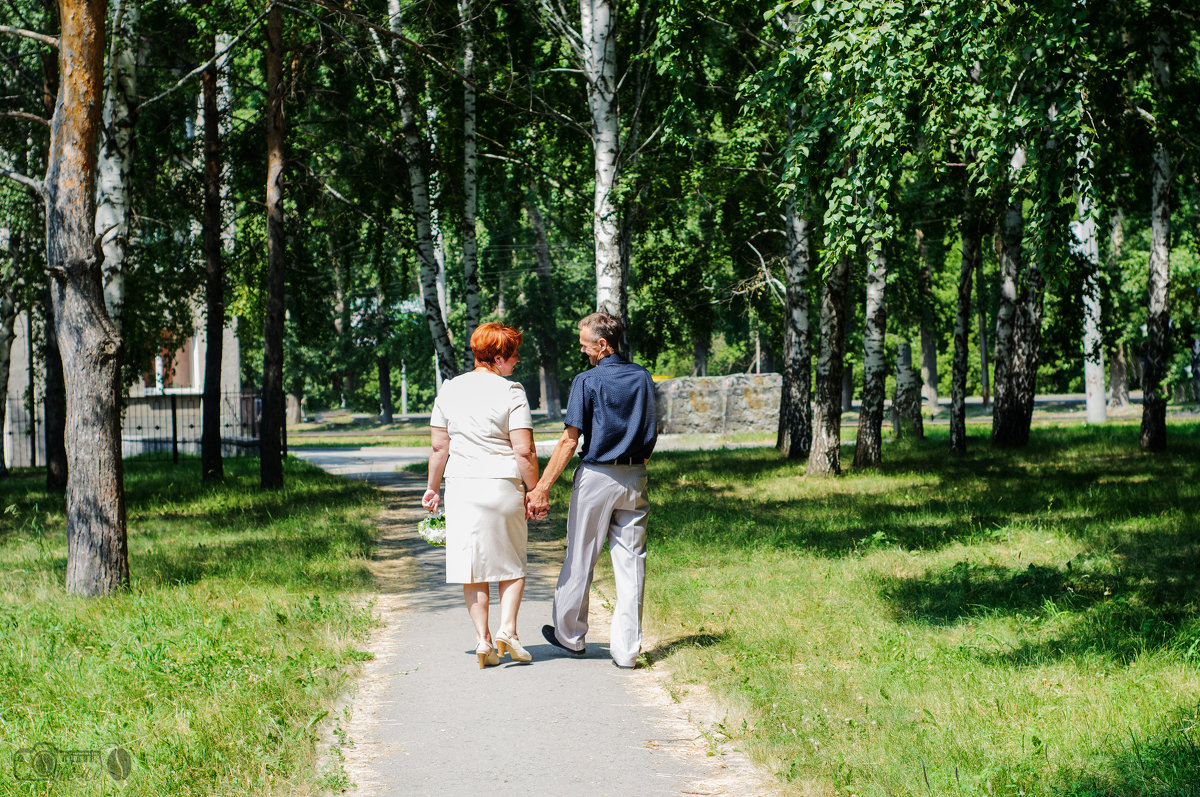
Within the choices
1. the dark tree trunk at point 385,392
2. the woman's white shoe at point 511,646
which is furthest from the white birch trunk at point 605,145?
the dark tree trunk at point 385,392

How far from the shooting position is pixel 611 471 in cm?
630

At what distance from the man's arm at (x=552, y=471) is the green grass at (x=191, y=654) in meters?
1.41

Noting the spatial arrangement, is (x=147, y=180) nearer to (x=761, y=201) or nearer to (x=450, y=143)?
(x=450, y=143)

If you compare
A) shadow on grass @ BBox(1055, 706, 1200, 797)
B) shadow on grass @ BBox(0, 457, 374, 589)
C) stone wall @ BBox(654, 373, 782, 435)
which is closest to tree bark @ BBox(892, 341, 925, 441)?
stone wall @ BBox(654, 373, 782, 435)

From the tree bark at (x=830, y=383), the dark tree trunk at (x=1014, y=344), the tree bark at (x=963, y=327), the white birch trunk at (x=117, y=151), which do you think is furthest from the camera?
the tree bark at (x=963, y=327)

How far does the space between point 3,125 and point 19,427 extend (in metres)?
15.1

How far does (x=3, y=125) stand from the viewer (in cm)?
1579

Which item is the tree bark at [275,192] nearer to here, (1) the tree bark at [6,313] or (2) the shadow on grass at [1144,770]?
(1) the tree bark at [6,313]

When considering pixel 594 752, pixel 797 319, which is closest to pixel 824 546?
pixel 594 752

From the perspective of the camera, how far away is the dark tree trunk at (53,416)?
59.5ft

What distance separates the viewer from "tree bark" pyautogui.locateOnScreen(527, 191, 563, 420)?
49.8m

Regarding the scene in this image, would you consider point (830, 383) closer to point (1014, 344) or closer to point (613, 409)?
point (1014, 344)

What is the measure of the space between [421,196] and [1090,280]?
36.6 feet

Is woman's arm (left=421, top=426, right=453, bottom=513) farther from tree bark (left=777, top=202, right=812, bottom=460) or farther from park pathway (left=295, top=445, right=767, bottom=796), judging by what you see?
tree bark (left=777, top=202, right=812, bottom=460)
